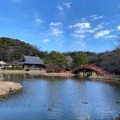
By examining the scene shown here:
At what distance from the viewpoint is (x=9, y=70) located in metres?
62.1

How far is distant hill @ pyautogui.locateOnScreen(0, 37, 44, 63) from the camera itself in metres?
75.5

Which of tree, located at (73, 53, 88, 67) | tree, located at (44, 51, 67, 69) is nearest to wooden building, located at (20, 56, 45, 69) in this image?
tree, located at (44, 51, 67, 69)

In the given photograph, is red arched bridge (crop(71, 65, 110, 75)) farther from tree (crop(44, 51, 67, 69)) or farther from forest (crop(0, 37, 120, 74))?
tree (crop(44, 51, 67, 69))

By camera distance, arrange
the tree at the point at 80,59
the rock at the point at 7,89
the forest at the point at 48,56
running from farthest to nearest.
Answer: the forest at the point at 48,56 < the tree at the point at 80,59 < the rock at the point at 7,89

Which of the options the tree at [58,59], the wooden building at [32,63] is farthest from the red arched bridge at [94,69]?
the wooden building at [32,63]

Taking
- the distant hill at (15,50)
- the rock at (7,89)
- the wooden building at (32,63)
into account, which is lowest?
the rock at (7,89)

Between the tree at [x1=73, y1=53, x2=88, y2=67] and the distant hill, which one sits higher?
the distant hill

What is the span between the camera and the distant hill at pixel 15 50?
7550 centimetres

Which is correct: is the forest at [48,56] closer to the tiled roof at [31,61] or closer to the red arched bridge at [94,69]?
the tiled roof at [31,61]

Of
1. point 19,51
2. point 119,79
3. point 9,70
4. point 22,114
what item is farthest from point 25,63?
point 22,114

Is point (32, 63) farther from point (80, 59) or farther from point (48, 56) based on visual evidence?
point (80, 59)

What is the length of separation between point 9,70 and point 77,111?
4802 centimetres

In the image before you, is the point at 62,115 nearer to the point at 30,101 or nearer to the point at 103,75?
the point at 30,101

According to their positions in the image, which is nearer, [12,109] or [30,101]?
[12,109]
